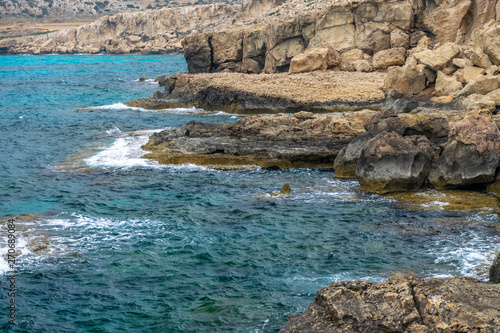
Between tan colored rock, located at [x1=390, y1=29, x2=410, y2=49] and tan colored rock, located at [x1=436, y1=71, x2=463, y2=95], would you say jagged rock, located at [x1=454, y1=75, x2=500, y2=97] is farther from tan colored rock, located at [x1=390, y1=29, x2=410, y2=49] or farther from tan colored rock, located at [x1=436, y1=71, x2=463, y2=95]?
tan colored rock, located at [x1=390, y1=29, x2=410, y2=49]

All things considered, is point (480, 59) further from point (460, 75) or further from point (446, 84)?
point (446, 84)

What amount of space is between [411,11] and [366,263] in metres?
34.4

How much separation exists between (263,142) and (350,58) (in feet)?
72.4

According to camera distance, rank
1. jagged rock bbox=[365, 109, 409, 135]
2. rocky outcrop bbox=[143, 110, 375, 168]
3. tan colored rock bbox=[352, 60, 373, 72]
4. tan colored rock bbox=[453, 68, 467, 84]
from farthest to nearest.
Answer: tan colored rock bbox=[352, 60, 373, 72]
tan colored rock bbox=[453, 68, 467, 84]
rocky outcrop bbox=[143, 110, 375, 168]
jagged rock bbox=[365, 109, 409, 135]

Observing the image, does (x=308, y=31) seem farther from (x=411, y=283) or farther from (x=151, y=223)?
(x=411, y=283)

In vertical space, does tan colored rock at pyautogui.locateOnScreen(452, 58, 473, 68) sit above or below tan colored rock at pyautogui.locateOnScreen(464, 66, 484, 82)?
above

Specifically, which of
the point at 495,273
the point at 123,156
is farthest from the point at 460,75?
the point at 495,273

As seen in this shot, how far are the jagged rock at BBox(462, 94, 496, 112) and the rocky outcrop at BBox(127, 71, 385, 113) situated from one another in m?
8.32

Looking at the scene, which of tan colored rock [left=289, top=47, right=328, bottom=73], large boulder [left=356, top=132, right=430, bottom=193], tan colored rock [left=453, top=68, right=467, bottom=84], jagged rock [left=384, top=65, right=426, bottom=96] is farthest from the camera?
tan colored rock [left=289, top=47, right=328, bottom=73]

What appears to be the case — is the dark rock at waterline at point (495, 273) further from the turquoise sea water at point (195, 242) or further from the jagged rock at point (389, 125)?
the jagged rock at point (389, 125)

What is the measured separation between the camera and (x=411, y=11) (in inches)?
1688

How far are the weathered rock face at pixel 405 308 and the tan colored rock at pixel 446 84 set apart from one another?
26.8 metres

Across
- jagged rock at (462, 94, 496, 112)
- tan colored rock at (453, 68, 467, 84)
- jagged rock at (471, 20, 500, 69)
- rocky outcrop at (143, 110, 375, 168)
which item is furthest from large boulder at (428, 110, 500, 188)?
tan colored rock at (453, 68, 467, 84)

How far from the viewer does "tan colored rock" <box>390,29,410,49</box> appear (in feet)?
141
